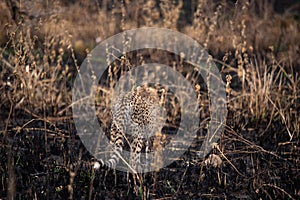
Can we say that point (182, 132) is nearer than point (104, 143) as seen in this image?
No

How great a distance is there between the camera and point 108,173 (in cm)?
311

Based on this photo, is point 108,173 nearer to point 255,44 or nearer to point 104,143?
point 104,143

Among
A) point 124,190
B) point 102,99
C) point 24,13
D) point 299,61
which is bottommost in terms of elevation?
point 124,190

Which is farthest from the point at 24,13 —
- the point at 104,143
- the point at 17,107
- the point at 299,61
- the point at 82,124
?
the point at 299,61

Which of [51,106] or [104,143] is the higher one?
[51,106]

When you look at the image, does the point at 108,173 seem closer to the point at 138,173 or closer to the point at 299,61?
the point at 138,173

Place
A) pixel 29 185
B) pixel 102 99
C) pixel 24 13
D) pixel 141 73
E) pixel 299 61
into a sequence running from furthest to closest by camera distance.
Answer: pixel 299 61
pixel 141 73
pixel 24 13
pixel 102 99
pixel 29 185

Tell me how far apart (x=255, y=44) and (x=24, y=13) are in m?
3.45

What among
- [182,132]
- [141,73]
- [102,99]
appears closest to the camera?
[182,132]

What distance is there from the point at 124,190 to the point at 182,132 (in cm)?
128

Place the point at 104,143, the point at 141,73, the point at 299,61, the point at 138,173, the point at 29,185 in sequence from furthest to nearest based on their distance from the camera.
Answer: the point at 299,61, the point at 141,73, the point at 104,143, the point at 138,173, the point at 29,185

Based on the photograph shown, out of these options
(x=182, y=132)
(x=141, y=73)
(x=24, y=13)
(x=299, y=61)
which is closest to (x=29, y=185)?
(x=182, y=132)

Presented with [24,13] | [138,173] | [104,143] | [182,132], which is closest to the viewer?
[138,173]

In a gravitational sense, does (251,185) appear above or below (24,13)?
below
